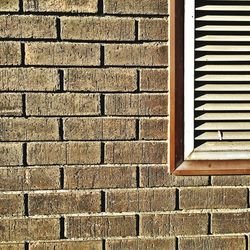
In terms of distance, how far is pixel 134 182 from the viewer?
5.85 feet

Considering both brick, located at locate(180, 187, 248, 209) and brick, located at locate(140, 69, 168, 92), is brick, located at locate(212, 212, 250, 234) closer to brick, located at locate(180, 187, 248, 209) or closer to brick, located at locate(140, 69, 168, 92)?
brick, located at locate(180, 187, 248, 209)

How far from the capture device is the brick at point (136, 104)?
175 centimetres

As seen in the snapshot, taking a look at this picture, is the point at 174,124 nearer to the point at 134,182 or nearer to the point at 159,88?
the point at 159,88

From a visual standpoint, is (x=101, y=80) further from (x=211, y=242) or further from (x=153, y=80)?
(x=211, y=242)

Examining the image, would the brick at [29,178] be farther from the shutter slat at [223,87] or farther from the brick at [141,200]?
the shutter slat at [223,87]

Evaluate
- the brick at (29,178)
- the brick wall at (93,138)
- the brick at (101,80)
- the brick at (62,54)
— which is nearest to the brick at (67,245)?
the brick wall at (93,138)

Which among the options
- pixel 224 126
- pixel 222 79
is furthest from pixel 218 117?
pixel 222 79

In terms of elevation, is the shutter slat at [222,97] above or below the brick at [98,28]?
below

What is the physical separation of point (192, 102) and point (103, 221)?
0.66m

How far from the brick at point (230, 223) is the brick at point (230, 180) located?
139 millimetres

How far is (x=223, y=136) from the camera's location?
179 cm

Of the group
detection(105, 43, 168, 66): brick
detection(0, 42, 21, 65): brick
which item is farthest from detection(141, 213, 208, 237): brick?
detection(0, 42, 21, 65): brick

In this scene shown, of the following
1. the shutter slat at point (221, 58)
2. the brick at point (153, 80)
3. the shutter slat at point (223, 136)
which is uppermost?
the shutter slat at point (221, 58)

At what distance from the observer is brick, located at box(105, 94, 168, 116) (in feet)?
5.74
